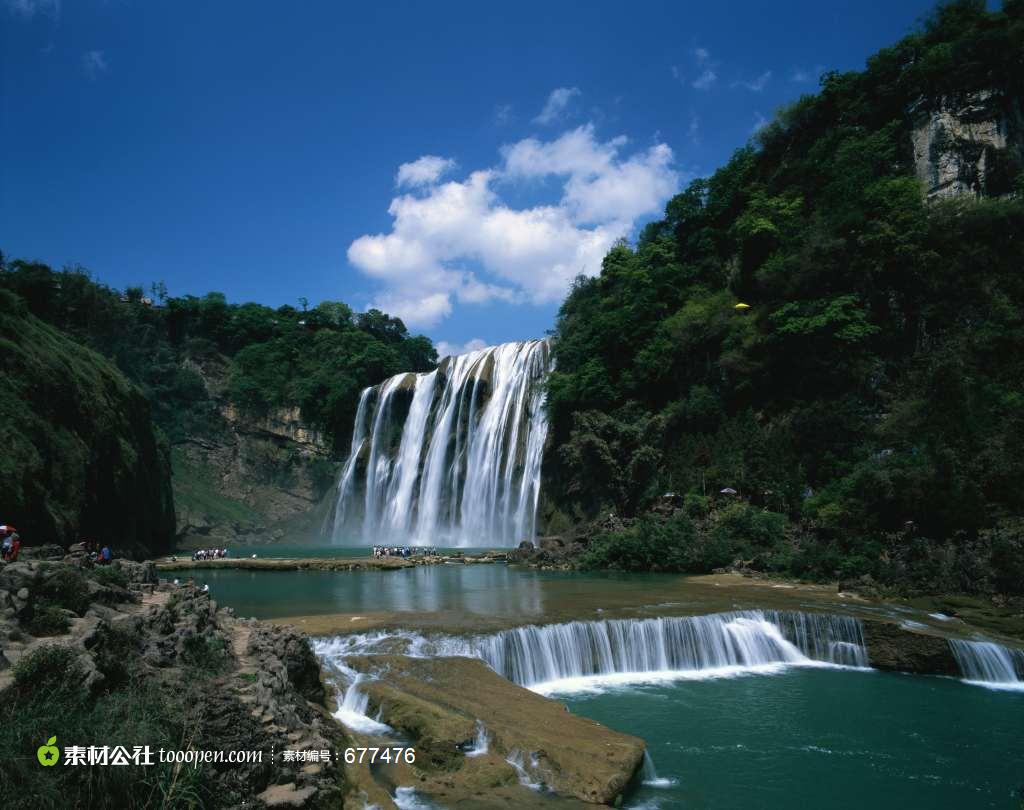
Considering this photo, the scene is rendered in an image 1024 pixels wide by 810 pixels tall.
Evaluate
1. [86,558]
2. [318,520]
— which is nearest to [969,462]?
[86,558]

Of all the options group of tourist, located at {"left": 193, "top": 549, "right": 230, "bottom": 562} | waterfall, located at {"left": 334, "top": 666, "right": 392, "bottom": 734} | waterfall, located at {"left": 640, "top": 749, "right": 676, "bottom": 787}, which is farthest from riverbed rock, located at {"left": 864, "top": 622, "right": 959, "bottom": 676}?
group of tourist, located at {"left": 193, "top": 549, "right": 230, "bottom": 562}

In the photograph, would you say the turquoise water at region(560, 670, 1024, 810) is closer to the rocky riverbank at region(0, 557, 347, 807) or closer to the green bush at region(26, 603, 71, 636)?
the rocky riverbank at region(0, 557, 347, 807)

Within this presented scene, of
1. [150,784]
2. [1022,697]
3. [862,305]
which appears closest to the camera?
[150,784]

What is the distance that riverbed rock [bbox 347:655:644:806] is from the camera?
6.30 m

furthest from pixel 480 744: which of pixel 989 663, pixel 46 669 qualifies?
pixel 989 663

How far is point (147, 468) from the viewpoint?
28969 mm

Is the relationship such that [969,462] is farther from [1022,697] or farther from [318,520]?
[318,520]

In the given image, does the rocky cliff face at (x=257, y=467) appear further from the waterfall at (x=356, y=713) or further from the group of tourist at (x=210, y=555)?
the waterfall at (x=356, y=713)

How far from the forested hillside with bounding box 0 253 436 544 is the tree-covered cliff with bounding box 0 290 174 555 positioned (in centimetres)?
2019

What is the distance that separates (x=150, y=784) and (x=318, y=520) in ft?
158

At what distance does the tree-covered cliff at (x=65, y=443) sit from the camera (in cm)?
1636

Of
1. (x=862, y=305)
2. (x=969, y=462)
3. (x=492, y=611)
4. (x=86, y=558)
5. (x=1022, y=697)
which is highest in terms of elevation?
(x=862, y=305)

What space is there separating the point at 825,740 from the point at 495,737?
4.89 meters

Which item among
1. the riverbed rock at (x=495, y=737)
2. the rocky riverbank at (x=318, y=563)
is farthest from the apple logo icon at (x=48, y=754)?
the rocky riverbank at (x=318, y=563)
